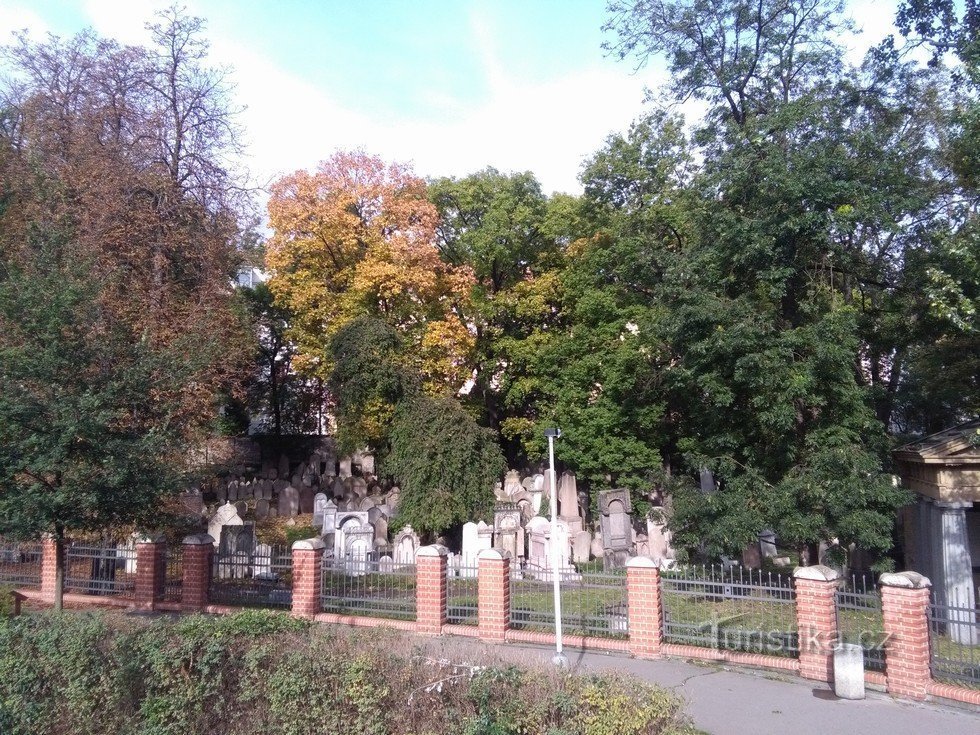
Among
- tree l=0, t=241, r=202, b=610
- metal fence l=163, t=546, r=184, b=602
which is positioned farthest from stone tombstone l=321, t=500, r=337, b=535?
tree l=0, t=241, r=202, b=610

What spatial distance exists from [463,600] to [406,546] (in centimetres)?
554

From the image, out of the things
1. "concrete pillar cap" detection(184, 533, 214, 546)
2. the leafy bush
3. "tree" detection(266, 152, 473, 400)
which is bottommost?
the leafy bush

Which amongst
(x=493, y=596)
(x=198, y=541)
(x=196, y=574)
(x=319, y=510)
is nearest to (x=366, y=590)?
(x=493, y=596)

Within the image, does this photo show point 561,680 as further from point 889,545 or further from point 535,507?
point 535,507

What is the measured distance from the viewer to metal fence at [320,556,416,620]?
13.2 metres

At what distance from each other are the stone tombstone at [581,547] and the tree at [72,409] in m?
12.6

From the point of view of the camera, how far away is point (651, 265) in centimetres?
1975

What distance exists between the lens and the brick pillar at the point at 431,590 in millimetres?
12359

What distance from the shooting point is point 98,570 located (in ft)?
51.3

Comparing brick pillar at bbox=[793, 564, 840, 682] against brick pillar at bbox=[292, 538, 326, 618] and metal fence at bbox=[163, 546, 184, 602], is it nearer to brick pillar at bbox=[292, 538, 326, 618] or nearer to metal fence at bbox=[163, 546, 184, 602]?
brick pillar at bbox=[292, 538, 326, 618]

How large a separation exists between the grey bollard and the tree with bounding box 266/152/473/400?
17.8 metres

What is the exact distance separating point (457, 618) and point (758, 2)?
14.2m

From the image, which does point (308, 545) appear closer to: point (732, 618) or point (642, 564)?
point (642, 564)

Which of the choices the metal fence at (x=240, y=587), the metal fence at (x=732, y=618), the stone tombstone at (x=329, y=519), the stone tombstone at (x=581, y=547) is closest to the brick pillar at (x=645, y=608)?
the metal fence at (x=732, y=618)
